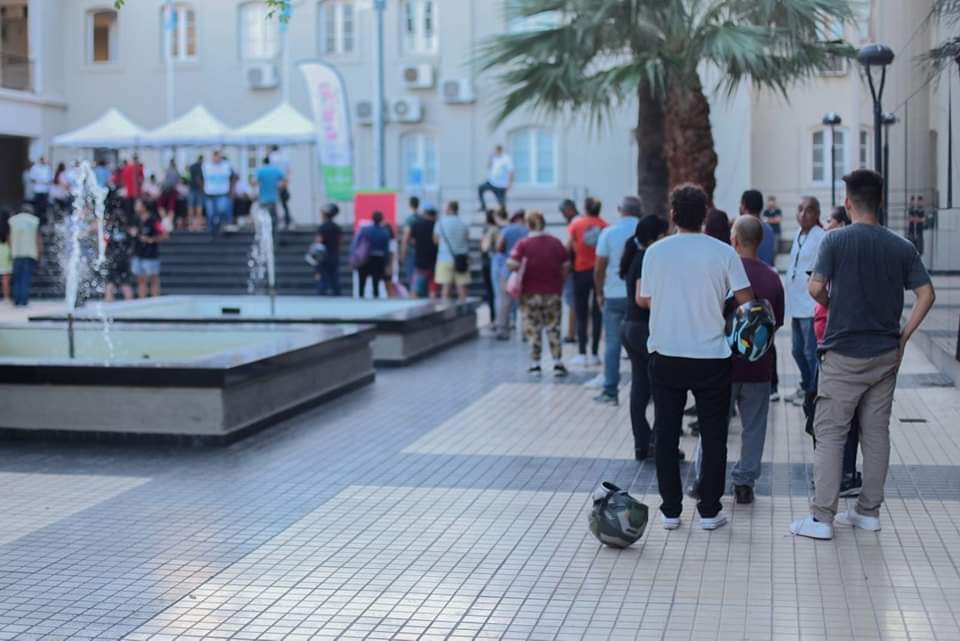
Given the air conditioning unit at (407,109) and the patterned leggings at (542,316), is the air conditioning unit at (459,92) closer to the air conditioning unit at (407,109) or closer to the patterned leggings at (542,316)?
the air conditioning unit at (407,109)

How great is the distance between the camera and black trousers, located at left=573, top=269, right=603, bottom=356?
15.8 m

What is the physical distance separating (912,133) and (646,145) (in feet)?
13.6

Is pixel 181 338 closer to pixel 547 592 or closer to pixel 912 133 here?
pixel 912 133

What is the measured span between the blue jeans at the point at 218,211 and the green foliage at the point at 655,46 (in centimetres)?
1367

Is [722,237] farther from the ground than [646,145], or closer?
closer

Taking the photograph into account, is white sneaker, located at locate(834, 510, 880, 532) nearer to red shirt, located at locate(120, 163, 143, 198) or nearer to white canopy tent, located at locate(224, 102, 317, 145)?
white canopy tent, located at locate(224, 102, 317, 145)

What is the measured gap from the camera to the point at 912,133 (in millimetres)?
14375

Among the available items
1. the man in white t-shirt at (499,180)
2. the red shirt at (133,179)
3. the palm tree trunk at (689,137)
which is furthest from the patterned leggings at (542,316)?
the red shirt at (133,179)

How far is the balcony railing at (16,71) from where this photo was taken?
36031mm

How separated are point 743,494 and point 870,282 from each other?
5.89 feet

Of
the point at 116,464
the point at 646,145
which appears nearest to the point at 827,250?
the point at 116,464

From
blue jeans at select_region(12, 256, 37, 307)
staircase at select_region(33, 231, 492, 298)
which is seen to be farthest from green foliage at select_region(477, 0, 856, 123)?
blue jeans at select_region(12, 256, 37, 307)

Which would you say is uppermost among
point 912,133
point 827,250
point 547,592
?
point 912,133

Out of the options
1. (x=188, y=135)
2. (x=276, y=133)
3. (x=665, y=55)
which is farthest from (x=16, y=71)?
(x=665, y=55)
